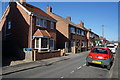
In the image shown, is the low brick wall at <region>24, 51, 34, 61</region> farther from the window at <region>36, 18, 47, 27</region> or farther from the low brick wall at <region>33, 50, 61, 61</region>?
the window at <region>36, 18, 47, 27</region>

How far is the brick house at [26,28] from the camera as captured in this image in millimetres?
16922

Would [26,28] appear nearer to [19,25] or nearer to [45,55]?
[19,25]

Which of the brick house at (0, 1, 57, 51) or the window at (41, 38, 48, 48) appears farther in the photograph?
the window at (41, 38, 48, 48)

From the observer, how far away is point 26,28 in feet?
56.2

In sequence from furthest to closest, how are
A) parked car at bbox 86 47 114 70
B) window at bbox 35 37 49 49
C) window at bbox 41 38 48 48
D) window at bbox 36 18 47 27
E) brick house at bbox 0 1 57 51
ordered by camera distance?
window at bbox 36 18 47 27, window at bbox 41 38 48 48, window at bbox 35 37 49 49, brick house at bbox 0 1 57 51, parked car at bbox 86 47 114 70

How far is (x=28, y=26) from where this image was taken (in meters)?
16.9

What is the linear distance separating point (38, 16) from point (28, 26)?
6.98 feet

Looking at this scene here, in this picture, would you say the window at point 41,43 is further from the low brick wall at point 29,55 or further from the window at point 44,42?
the low brick wall at point 29,55

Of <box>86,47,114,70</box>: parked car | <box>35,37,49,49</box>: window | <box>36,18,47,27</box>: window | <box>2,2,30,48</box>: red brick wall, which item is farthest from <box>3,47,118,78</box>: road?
<box>36,18,47,27</box>: window

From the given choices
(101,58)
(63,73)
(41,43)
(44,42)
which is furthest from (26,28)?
(101,58)

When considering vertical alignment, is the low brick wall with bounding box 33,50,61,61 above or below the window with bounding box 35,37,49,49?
below

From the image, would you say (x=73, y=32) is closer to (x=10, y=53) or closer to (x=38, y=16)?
(x=38, y=16)

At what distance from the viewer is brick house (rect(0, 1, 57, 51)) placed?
1692 cm

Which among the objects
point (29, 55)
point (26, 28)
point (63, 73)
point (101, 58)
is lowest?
point (63, 73)
